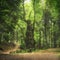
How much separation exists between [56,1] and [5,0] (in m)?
3.82

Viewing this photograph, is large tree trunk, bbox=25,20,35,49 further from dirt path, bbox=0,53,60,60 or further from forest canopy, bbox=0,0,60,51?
dirt path, bbox=0,53,60,60

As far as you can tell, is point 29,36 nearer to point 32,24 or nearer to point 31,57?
point 32,24

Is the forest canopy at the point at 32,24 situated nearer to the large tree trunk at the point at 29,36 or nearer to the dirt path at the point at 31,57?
the large tree trunk at the point at 29,36

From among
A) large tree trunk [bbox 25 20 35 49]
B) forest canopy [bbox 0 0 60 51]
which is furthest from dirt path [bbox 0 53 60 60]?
large tree trunk [bbox 25 20 35 49]

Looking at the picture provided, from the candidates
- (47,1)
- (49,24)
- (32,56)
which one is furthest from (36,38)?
(32,56)

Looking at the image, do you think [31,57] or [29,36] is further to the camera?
[29,36]

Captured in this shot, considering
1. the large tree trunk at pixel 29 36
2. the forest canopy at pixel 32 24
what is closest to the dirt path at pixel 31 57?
the forest canopy at pixel 32 24

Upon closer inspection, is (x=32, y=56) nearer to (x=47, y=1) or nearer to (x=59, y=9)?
(x=59, y=9)

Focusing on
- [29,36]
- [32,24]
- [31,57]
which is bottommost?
[31,57]

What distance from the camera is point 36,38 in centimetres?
1811

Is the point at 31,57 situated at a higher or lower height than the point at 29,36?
lower

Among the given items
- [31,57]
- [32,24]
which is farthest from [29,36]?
[31,57]

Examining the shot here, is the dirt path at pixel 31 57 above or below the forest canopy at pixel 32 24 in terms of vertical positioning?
below

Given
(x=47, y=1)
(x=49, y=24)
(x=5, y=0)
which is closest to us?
(x=5, y=0)
